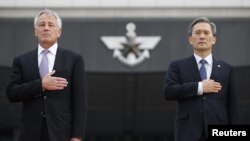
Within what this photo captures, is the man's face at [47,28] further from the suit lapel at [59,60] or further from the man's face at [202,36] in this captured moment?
the man's face at [202,36]

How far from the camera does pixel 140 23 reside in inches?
674

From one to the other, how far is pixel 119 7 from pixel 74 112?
12.3 meters

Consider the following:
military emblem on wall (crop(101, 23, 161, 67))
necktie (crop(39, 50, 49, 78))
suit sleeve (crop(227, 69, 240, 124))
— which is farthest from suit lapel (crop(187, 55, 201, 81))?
military emblem on wall (crop(101, 23, 161, 67))

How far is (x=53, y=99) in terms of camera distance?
4.90 m

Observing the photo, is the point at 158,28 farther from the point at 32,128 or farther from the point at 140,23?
the point at 32,128

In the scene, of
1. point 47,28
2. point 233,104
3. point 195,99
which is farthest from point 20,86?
point 233,104

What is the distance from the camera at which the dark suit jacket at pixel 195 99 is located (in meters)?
4.97

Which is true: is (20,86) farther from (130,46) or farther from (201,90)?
(130,46)

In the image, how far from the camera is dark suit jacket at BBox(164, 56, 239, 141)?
196 inches

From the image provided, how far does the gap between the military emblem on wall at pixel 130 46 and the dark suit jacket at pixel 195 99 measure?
11733 millimetres

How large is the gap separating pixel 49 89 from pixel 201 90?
4.05 feet

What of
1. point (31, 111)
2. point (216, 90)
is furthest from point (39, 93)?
point (216, 90)
